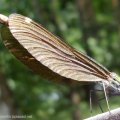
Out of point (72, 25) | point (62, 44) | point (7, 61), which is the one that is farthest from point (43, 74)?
point (72, 25)

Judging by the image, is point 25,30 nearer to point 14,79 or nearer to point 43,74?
point 43,74

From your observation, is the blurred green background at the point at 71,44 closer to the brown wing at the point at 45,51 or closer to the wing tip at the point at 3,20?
the brown wing at the point at 45,51

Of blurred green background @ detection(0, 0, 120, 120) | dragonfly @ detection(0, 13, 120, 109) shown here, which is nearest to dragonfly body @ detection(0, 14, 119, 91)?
dragonfly @ detection(0, 13, 120, 109)

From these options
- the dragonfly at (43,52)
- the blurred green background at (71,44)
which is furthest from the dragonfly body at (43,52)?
the blurred green background at (71,44)

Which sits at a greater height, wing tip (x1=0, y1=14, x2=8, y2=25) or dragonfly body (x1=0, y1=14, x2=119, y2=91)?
wing tip (x1=0, y1=14, x2=8, y2=25)

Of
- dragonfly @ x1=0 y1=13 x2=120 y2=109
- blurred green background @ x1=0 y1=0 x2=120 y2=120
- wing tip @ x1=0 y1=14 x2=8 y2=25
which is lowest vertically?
dragonfly @ x1=0 y1=13 x2=120 y2=109

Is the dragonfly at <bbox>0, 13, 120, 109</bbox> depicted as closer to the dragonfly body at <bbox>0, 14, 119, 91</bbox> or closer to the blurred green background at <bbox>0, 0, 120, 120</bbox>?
the dragonfly body at <bbox>0, 14, 119, 91</bbox>
